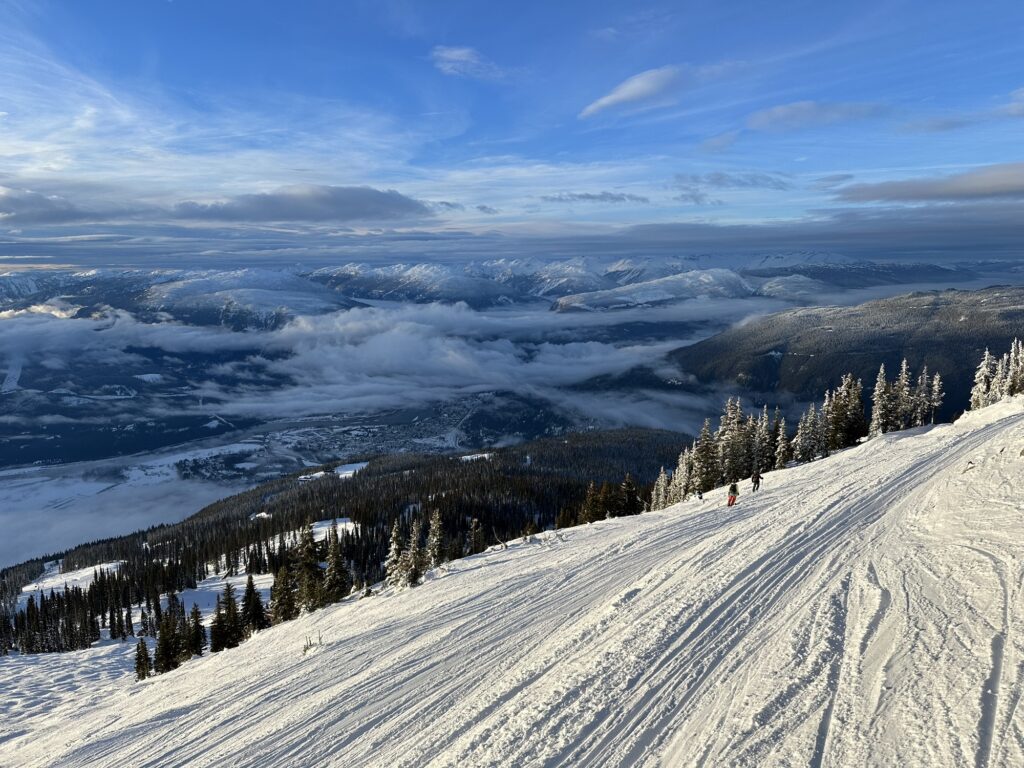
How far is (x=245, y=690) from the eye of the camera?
14.5m

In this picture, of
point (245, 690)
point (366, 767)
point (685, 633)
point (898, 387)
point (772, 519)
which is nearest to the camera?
point (366, 767)

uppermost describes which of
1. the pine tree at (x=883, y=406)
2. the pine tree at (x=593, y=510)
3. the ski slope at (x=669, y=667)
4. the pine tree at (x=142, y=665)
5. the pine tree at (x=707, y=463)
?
the ski slope at (x=669, y=667)

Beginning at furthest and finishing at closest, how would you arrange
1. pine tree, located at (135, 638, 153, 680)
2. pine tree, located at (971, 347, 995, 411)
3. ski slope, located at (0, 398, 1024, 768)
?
pine tree, located at (971, 347, 995, 411) → pine tree, located at (135, 638, 153, 680) → ski slope, located at (0, 398, 1024, 768)

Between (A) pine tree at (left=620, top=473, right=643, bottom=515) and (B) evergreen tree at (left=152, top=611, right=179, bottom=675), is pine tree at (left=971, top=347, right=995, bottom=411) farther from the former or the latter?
(B) evergreen tree at (left=152, top=611, right=179, bottom=675)

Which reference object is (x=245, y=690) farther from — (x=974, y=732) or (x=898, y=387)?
(x=898, y=387)

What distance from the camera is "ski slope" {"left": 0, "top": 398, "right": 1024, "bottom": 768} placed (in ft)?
26.8

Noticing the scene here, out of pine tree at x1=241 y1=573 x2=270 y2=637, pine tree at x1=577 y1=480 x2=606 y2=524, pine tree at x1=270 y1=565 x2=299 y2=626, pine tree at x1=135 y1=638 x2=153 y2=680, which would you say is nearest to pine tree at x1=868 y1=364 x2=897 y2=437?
pine tree at x1=577 y1=480 x2=606 y2=524

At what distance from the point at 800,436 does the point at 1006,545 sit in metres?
52.3

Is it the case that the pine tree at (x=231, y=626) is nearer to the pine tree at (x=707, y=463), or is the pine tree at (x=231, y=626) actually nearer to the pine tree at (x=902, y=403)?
the pine tree at (x=707, y=463)

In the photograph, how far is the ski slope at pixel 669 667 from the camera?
26.8 ft

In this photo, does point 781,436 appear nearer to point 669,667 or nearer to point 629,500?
point 629,500

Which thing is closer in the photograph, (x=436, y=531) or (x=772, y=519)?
(x=772, y=519)

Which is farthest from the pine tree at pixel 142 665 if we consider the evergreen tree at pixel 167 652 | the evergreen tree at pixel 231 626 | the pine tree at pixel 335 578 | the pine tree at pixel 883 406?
the pine tree at pixel 883 406

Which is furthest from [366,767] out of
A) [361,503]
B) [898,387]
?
[361,503]
